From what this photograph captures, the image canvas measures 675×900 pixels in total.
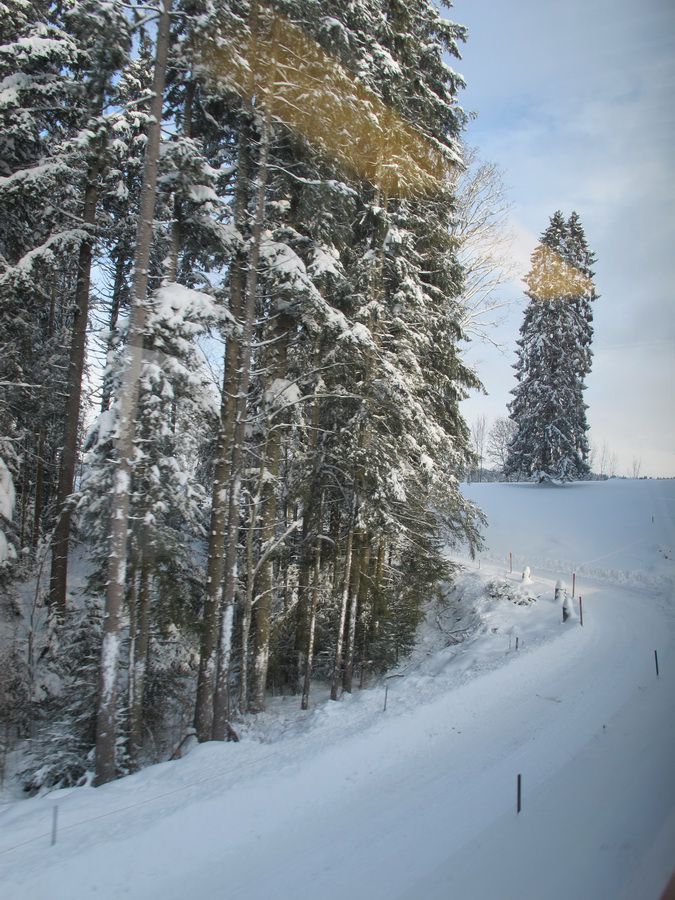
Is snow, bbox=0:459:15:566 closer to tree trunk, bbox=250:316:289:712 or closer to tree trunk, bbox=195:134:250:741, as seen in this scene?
tree trunk, bbox=195:134:250:741

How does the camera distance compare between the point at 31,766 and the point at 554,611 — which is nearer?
the point at 31,766

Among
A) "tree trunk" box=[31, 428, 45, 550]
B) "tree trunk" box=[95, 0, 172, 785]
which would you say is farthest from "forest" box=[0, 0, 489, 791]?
"tree trunk" box=[31, 428, 45, 550]

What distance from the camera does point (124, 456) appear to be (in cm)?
784

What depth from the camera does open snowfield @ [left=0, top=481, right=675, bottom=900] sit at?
5.55 m

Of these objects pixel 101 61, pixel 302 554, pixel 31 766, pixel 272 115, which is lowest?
pixel 31 766

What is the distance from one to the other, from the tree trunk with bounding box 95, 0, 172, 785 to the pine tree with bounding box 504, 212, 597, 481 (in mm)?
30138

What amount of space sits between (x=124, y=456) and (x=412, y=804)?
6.84 meters

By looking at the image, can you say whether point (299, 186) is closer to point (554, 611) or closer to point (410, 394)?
point (410, 394)

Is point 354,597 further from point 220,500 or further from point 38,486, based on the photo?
point 38,486

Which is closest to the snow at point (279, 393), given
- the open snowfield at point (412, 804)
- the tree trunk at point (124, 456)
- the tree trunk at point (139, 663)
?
the tree trunk at point (124, 456)

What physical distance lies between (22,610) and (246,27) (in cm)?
1577

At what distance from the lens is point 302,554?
13.6 meters

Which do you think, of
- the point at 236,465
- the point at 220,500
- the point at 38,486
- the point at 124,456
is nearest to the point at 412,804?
the point at 220,500

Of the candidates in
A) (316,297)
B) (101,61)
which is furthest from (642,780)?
(101,61)
